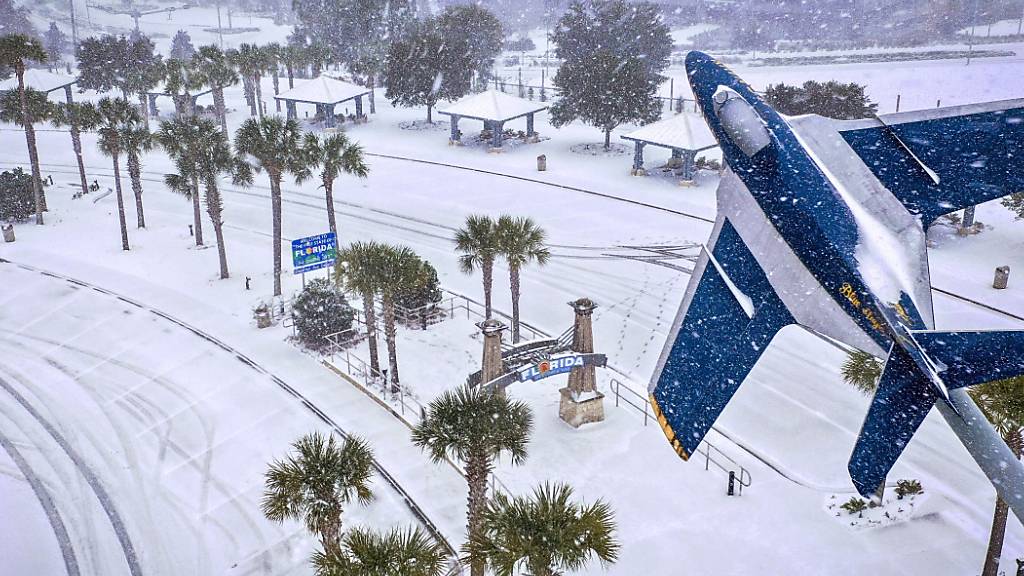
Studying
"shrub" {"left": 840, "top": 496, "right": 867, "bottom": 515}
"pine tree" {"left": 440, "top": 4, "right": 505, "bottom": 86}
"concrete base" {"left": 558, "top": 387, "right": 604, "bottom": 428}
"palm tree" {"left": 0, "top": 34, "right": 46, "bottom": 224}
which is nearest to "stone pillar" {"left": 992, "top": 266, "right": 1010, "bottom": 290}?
"shrub" {"left": 840, "top": 496, "right": 867, "bottom": 515}

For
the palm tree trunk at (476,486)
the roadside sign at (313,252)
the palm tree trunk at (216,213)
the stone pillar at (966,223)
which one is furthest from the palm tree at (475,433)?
the stone pillar at (966,223)

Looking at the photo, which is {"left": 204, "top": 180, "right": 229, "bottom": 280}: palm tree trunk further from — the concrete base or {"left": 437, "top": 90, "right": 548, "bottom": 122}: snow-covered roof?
{"left": 437, "top": 90, "right": 548, "bottom": 122}: snow-covered roof

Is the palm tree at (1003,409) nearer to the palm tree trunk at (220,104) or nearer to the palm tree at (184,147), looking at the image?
the palm tree at (184,147)

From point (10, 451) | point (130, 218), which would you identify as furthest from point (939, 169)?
point (130, 218)

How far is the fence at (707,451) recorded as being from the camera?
79.1 feet

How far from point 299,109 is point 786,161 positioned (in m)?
78.3

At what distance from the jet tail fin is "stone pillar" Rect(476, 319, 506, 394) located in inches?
528

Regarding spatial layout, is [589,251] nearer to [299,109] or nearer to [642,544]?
[642,544]

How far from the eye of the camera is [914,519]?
72.7 ft

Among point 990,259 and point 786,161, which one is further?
point 990,259

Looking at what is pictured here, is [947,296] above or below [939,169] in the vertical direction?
below

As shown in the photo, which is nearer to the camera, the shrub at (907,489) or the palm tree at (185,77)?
the shrub at (907,489)

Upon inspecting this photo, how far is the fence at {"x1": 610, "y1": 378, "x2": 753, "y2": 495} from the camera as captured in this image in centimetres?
2410

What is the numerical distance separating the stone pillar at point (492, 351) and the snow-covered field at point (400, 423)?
289 cm
